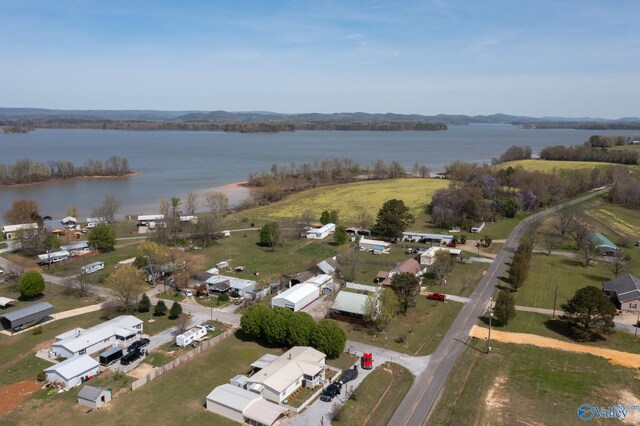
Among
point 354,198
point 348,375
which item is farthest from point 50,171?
point 348,375

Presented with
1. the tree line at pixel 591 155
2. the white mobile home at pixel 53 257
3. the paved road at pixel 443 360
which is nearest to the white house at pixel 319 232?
the paved road at pixel 443 360

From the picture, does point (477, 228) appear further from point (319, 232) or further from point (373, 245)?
point (319, 232)

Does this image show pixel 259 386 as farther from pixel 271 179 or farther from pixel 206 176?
pixel 206 176

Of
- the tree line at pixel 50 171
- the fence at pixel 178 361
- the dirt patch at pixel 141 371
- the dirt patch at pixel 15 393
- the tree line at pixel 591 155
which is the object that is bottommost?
the dirt patch at pixel 15 393

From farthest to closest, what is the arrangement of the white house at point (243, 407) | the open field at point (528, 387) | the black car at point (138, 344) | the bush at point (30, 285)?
the bush at point (30, 285), the black car at point (138, 344), the open field at point (528, 387), the white house at point (243, 407)

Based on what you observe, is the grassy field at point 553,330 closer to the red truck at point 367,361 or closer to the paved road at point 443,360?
the paved road at point 443,360

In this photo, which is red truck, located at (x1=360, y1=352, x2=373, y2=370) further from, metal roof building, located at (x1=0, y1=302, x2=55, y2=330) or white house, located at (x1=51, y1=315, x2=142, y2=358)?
metal roof building, located at (x1=0, y1=302, x2=55, y2=330)

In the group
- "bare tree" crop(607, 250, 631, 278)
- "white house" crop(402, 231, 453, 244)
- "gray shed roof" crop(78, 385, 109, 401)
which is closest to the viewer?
"gray shed roof" crop(78, 385, 109, 401)

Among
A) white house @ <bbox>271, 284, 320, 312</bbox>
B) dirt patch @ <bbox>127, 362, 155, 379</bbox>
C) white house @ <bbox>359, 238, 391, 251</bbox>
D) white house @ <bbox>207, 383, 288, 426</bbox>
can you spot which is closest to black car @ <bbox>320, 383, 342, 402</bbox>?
white house @ <bbox>207, 383, 288, 426</bbox>
